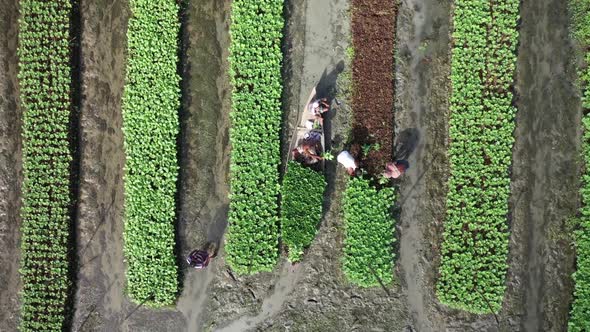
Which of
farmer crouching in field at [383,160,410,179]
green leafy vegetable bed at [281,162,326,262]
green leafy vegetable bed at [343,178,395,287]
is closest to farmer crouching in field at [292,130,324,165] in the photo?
green leafy vegetable bed at [281,162,326,262]

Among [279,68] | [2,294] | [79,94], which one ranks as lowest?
[2,294]

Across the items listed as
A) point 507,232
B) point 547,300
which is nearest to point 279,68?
point 507,232

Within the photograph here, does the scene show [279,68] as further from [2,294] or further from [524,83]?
[2,294]

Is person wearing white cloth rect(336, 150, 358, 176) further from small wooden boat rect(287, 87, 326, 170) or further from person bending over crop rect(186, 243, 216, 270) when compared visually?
person bending over crop rect(186, 243, 216, 270)

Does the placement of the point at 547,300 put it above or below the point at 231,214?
below

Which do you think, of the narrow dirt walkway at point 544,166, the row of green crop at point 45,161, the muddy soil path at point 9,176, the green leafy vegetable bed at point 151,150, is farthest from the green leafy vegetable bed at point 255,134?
the narrow dirt walkway at point 544,166

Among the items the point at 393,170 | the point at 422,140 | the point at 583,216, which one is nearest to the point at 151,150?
the point at 393,170

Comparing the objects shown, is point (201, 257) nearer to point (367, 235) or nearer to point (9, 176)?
point (367, 235)
